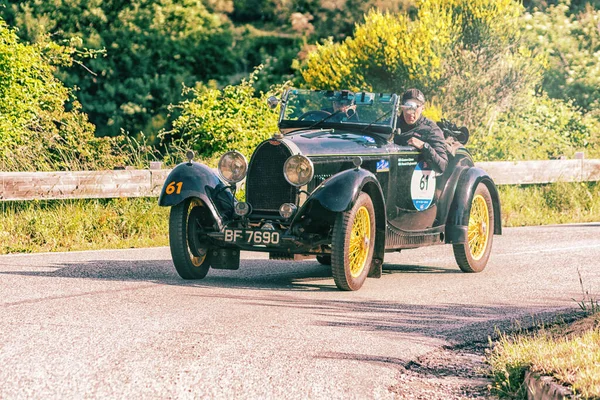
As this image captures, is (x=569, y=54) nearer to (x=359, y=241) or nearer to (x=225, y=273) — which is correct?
(x=225, y=273)

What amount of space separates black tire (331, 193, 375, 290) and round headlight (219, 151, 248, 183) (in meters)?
1.22

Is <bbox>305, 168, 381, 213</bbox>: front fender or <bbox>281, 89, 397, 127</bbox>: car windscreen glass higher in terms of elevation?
<bbox>281, 89, 397, 127</bbox>: car windscreen glass

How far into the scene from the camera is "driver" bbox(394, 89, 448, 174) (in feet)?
38.1

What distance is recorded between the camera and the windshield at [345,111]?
453 inches

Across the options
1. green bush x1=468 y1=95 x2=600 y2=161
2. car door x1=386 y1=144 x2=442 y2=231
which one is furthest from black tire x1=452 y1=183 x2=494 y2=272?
green bush x1=468 y1=95 x2=600 y2=161

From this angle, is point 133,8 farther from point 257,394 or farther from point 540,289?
point 257,394

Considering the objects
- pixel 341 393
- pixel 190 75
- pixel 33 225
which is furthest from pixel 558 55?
pixel 341 393

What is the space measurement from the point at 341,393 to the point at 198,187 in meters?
4.68

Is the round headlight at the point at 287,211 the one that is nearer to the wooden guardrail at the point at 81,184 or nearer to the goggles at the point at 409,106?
the goggles at the point at 409,106

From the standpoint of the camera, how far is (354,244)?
10.3m

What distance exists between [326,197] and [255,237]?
2.44ft

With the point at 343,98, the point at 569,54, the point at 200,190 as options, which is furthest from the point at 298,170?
the point at 569,54

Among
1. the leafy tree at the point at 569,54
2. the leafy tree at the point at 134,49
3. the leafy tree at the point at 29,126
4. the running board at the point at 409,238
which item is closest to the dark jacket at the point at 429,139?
the running board at the point at 409,238

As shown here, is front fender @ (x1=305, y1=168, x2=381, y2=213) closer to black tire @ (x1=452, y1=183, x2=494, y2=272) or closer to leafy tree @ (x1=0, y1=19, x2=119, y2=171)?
black tire @ (x1=452, y1=183, x2=494, y2=272)
